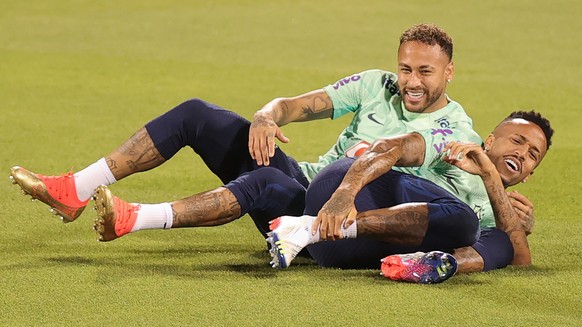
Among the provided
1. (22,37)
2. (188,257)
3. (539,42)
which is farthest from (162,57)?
(188,257)

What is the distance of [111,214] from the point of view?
5.39m

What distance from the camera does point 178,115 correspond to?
A: 5965 millimetres

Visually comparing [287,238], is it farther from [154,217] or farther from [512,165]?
[512,165]

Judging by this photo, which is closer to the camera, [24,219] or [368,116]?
[368,116]

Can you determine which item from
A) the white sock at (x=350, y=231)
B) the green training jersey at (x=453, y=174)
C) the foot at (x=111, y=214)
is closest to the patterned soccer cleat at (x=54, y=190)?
the foot at (x=111, y=214)

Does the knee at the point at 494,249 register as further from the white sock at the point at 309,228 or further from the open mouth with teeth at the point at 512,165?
the white sock at the point at 309,228

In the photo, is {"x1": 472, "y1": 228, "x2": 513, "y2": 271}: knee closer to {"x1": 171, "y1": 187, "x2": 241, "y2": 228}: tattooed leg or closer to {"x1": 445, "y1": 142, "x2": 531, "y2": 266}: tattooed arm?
{"x1": 445, "y1": 142, "x2": 531, "y2": 266}: tattooed arm

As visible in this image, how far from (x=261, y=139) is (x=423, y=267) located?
0.95 meters

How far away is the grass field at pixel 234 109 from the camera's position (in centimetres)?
512

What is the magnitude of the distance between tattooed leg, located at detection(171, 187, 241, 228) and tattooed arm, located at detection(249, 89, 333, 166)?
0.27 metres

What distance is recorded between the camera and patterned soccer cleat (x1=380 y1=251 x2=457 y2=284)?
5.47m

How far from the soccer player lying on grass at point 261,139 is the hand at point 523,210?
1.47 ft

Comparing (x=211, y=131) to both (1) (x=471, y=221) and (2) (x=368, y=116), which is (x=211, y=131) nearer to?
(2) (x=368, y=116)

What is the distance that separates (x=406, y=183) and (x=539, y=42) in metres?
9.34
